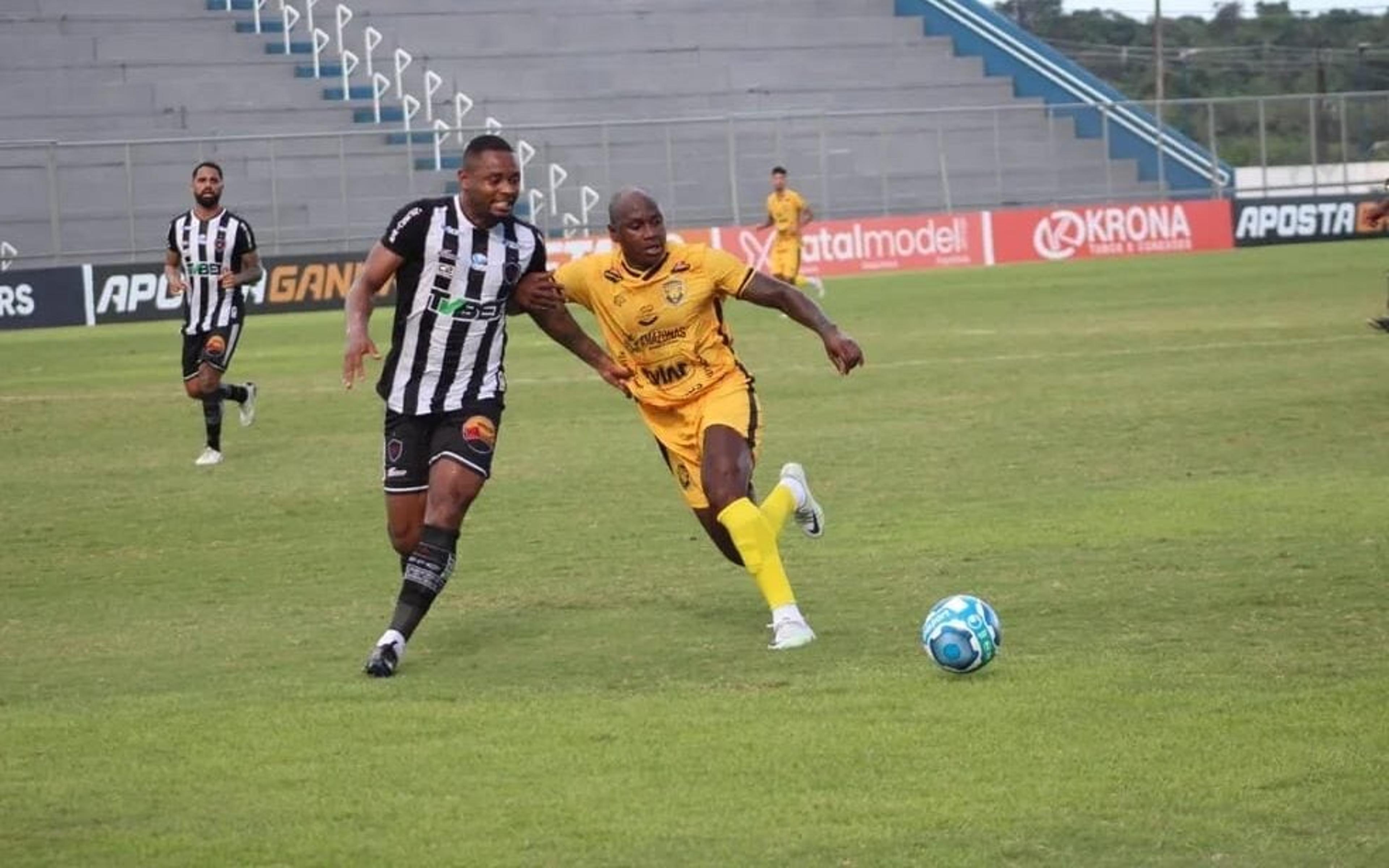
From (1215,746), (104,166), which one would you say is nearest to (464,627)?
(1215,746)

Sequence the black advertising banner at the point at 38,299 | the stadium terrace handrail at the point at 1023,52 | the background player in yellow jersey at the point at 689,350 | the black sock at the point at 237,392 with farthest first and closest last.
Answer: the stadium terrace handrail at the point at 1023,52, the black advertising banner at the point at 38,299, the black sock at the point at 237,392, the background player in yellow jersey at the point at 689,350

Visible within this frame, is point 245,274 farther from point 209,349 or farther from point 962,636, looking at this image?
point 962,636

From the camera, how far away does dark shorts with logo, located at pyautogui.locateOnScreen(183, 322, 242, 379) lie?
18.9 metres

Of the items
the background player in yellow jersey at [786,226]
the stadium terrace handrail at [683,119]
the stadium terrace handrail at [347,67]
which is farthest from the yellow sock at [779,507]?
the stadium terrace handrail at [347,67]

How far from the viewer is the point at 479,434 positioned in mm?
9656

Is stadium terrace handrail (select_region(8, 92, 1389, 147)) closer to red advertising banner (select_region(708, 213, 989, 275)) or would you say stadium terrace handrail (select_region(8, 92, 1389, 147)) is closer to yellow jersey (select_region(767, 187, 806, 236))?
red advertising banner (select_region(708, 213, 989, 275))

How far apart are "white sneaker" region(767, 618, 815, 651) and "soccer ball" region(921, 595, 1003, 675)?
2.81 feet

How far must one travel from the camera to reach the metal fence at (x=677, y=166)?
4378cm

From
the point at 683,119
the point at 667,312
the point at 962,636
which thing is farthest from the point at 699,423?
the point at 683,119

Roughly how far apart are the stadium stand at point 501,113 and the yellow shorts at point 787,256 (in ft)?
23.1

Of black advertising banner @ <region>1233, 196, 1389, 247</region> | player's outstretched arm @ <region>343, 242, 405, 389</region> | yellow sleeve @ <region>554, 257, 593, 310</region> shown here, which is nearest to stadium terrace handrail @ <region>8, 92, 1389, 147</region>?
black advertising banner @ <region>1233, 196, 1389, 247</region>

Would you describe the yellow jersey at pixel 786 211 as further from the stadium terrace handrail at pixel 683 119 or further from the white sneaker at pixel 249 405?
the white sneaker at pixel 249 405

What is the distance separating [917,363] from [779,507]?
46.9 ft

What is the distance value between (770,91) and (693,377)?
46458 millimetres
